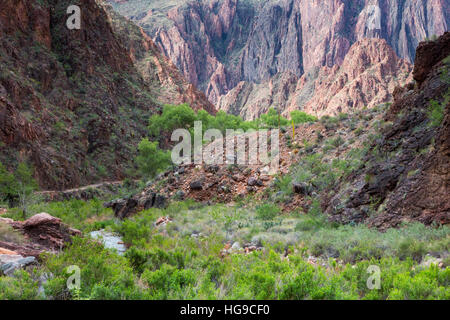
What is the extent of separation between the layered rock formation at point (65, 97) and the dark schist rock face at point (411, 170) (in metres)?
25.7

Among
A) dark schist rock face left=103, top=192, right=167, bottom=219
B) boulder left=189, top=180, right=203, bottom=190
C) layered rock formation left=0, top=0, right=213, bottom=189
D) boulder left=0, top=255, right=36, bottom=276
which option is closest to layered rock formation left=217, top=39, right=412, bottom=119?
layered rock formation left=0, top=0, right=213, bottom=189

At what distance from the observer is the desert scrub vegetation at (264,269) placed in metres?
3.73

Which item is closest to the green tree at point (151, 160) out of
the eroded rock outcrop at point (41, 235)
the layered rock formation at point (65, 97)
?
the layered rock formation at point (65, 97)

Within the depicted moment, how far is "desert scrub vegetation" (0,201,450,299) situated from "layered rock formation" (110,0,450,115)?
133537mm

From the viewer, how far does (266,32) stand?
172375 millimetres

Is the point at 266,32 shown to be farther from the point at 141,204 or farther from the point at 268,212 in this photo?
the point at 268,212

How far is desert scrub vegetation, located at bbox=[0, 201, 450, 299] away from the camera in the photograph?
3729 mm

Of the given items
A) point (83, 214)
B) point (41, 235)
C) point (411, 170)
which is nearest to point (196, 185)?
point (83, 214)

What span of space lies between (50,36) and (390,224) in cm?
4514

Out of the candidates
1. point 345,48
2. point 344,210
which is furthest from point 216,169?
point 345,48

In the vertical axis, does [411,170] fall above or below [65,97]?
below

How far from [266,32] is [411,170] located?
180 m

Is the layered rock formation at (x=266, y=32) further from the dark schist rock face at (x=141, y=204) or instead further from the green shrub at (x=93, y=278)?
the green shrub at (x=93, y=278)

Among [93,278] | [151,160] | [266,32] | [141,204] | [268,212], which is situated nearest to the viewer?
[93,278]
